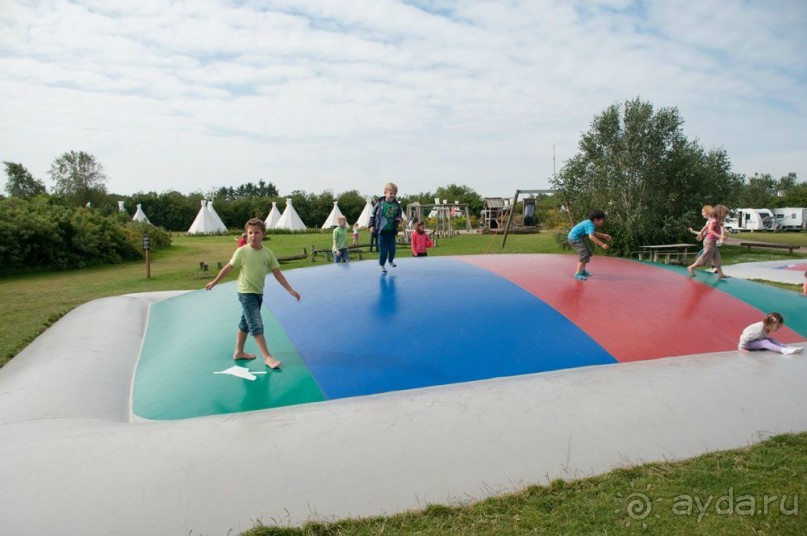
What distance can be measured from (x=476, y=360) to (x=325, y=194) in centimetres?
6195

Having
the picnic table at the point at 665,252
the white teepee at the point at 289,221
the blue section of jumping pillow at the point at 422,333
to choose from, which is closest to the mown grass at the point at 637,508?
the blue section of jumping pillow at the point at 422,333

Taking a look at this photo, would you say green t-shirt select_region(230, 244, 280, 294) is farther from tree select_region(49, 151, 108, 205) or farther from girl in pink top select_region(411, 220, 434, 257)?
tree select_region(49, 151, 108, 205)

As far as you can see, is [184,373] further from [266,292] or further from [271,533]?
[271,533]

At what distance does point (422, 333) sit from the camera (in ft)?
17.3

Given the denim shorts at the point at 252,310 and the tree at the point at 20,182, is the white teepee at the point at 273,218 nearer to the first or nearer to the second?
the tree at the point at 20,182

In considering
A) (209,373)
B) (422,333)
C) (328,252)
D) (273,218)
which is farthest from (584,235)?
(273,218)

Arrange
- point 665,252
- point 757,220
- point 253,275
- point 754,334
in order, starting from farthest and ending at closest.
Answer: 1. point 757,220
2. point 665,252
3. point 754,334
4. point 253,275

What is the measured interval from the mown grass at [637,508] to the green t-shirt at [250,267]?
7.57 ft

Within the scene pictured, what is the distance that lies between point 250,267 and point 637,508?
3474mm

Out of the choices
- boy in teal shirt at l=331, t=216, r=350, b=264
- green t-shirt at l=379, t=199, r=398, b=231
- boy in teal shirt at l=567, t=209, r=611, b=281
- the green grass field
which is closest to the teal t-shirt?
boy in teal shirt at l=567, t=209, r=611, b=281

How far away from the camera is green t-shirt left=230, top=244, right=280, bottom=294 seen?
15.4ft

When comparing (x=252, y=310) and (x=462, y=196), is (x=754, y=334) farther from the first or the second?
(x=462, y=196)

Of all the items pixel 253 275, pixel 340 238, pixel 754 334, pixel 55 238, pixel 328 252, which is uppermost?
pixel 340 238

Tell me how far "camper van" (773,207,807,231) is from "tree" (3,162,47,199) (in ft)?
204
